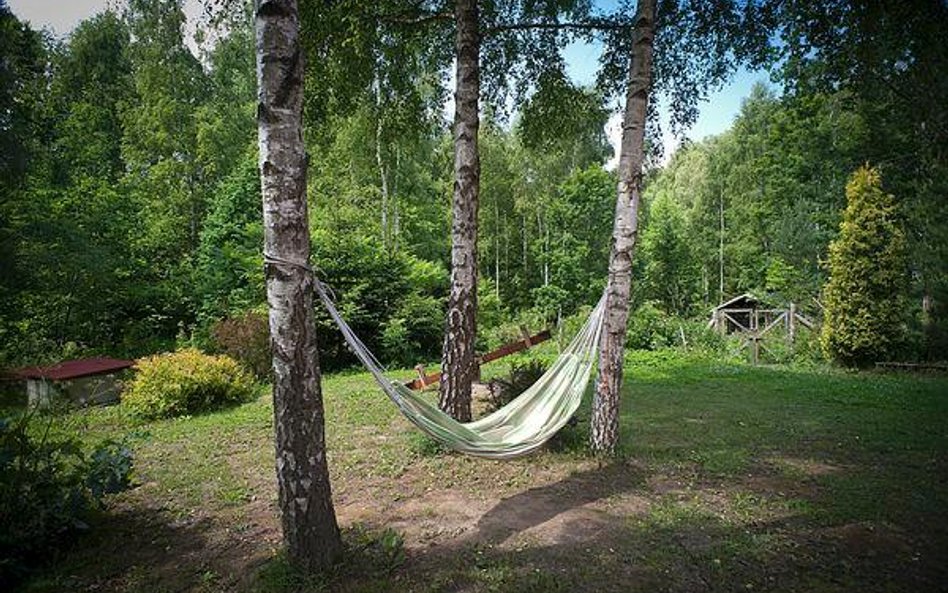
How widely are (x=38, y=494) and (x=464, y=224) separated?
135 inches

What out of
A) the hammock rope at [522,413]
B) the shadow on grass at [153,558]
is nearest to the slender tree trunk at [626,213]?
the hammock rope at [522,413]

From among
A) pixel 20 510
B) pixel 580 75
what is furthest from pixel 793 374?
pixel 20 510

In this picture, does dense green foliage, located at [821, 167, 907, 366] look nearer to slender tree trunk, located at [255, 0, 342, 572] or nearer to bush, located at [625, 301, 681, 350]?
bush, located at [625, 301, 681, 350]

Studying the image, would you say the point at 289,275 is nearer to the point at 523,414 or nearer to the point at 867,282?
the point at 523,414

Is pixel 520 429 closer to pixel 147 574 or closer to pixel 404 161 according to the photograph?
pixel 147 574

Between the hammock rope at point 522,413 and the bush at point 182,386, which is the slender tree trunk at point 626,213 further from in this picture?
the bush at point 182,386

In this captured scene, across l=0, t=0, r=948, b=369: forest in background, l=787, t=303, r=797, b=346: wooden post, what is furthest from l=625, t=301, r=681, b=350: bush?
l=787, t=303, r=797, b=346: wooden post

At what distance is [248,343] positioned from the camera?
8.67 m

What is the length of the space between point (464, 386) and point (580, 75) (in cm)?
364

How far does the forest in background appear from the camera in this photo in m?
6.07

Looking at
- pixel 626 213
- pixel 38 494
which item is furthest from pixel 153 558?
pixel 626 213

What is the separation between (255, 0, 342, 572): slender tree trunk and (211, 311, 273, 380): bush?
6723mm

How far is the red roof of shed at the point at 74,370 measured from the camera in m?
6.53

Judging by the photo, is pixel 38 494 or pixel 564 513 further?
pixel 564 513
